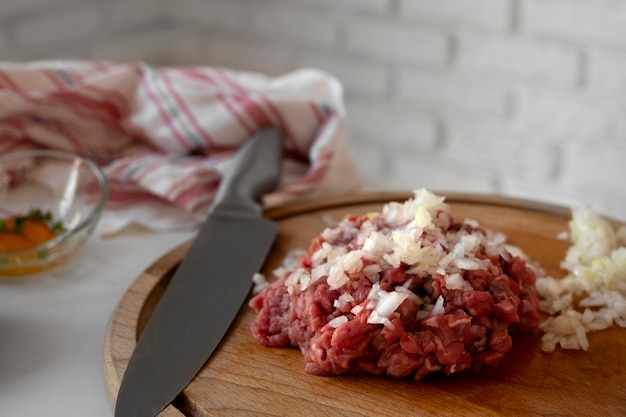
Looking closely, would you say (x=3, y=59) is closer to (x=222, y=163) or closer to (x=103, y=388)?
(x=222, y=163)

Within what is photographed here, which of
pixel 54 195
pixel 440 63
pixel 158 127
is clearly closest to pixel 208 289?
pixel 54 195

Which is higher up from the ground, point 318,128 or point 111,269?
point 318,128

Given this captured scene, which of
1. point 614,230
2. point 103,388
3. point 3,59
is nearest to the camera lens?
point 103,388

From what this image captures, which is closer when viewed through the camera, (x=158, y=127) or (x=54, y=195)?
(x=54, y=195)

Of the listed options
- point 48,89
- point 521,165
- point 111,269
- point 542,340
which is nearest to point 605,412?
point 542,340

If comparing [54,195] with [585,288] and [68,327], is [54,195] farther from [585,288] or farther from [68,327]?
[585,288]

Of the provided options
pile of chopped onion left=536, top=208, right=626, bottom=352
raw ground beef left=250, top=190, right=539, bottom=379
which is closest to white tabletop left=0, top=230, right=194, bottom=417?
raw ground beef left=250, top=190, right=539, bottom=379
